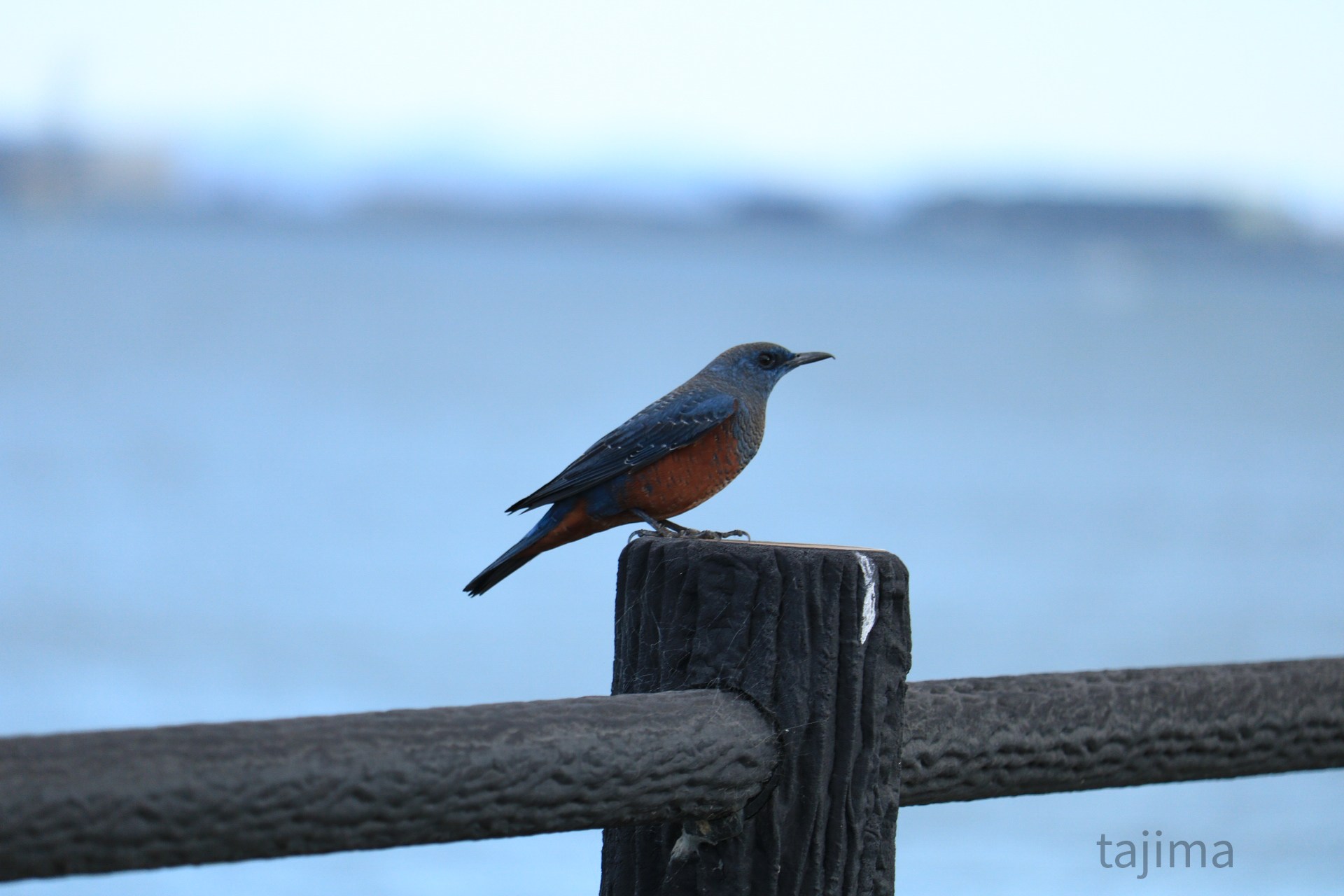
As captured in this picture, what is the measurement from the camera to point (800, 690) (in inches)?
68.6

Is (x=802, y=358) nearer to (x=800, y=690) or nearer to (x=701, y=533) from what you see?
(x=701, y=533)

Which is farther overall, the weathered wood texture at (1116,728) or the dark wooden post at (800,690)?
the weathered wood texture at (1116,728)

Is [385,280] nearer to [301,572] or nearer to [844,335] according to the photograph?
[844,335]

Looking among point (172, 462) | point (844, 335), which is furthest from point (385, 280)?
point (172, 462)

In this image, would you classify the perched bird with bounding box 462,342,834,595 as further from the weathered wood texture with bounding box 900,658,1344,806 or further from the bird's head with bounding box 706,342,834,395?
the weathered wood texture with bounding box 900,658,1344,806

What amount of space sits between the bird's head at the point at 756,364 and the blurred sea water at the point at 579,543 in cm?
192

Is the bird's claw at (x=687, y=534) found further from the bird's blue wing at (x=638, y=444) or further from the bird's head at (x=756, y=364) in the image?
the bird's head at (x=756, y=364)

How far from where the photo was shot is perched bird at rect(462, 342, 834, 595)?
3.09 m

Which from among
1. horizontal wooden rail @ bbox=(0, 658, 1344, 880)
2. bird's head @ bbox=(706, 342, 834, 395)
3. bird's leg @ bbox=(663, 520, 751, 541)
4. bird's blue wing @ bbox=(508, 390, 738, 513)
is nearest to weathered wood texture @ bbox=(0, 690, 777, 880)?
horizontal wooden rail @ bbox=(0, 658, 1344, 880)

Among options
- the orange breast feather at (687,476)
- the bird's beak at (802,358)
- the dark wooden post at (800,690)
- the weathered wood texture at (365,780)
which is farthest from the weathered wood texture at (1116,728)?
the bird's beak at (802,358)

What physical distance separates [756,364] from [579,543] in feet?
63.0

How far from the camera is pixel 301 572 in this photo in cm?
1994

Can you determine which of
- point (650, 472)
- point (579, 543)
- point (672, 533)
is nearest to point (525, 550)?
point (650, 472)

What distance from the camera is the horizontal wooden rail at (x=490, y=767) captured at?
1243 mm
